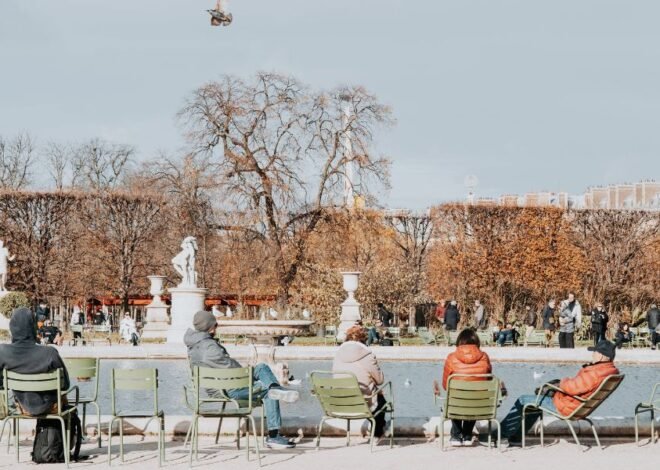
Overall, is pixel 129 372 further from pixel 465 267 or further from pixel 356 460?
pixel 465 267

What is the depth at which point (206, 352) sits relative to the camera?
25.3 ft

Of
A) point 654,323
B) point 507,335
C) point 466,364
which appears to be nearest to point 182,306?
point 507,335

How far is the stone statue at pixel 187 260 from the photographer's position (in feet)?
84.3

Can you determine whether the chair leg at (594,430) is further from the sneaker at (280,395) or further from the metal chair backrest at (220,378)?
the metal chair backrest at (220,378)

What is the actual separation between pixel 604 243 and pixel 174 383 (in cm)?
2384

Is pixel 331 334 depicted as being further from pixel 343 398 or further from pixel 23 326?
pixel 23 326

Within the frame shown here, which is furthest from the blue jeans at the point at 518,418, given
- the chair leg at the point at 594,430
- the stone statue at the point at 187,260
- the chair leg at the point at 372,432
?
the stone statue at the point at 187,260

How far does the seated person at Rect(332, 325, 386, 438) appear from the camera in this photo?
8.02m

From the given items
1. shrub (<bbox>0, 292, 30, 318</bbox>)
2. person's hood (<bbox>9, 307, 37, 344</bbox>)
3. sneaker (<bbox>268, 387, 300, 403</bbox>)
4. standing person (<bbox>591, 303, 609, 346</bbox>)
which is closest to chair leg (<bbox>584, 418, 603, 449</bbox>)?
sneaker (<bbox>268, 387, 300, 403</bbox>)

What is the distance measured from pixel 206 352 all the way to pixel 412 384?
23.9 feet

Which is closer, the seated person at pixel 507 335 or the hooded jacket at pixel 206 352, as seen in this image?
the hooded jacket at pixel 206 352

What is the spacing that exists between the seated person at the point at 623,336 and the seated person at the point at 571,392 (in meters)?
15.8

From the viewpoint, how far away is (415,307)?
35312 millimetres

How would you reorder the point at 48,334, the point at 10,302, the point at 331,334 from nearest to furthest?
the point at 48,334 → the point at 10,302 → the point at 331,334
